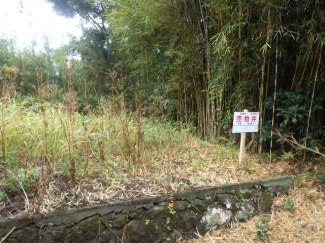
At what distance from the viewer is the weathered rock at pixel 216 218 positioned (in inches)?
72.0

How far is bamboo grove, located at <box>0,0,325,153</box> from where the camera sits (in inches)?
92.0

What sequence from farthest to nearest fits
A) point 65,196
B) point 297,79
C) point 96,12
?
point 96,12 < point 297,79 < point 65,196

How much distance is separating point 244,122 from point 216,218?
904 millimetres

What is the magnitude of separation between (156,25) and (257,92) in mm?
1605

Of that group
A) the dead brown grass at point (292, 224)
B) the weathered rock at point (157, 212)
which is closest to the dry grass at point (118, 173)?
the dead brown grass at point (292, 224)

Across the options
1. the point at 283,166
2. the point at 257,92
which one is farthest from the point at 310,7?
the point at 283,166

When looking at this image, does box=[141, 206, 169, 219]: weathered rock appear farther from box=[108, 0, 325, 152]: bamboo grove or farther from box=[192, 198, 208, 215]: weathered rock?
box=[108, 0, 325, 152]: bamboo grove

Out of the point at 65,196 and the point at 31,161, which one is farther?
the point at 31,161

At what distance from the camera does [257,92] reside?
2.86m

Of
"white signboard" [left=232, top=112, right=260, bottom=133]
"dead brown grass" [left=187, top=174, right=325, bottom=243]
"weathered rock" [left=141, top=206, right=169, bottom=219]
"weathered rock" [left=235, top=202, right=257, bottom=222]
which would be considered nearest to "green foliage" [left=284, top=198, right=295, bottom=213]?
"dead brown grass" [left=187, top=174, right=325, bottom=243]

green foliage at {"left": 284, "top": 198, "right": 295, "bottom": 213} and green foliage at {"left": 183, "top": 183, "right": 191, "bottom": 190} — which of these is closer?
green foliage at {"left": 183, "top": 183, "right": 191, "bottom": 190}

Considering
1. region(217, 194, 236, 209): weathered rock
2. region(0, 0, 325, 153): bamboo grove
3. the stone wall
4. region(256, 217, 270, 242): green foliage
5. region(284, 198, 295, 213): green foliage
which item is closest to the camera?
the stone wall

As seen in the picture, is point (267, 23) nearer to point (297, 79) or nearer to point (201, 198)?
point (297, 79)

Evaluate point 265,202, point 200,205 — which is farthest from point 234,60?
point 200,205
